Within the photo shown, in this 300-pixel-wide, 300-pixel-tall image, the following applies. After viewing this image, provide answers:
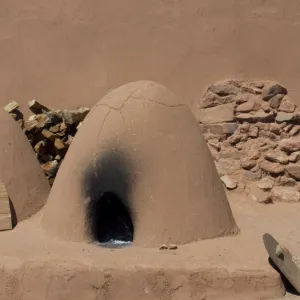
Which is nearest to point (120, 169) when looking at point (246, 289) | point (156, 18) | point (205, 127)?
point (246, 289)

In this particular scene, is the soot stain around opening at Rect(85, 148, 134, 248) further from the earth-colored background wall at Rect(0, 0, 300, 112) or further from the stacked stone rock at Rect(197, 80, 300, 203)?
the earth-colored background wall at Rect(0, 0, 300, 112)

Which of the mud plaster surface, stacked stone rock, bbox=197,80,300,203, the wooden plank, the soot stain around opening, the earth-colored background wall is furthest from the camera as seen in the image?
the earth-colored background wall

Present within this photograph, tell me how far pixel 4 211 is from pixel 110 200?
0.94 metres

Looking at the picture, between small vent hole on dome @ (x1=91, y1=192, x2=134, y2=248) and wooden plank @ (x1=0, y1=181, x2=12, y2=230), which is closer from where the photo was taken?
small vent hole on dome @ (x1=91, y1=192, x2=134, y2=248)

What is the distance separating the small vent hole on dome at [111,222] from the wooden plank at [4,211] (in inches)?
30.9

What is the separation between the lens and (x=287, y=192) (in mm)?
5906

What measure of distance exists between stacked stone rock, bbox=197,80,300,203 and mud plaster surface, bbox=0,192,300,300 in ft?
7.83

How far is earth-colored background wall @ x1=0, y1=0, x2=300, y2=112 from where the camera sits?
20.9 ft

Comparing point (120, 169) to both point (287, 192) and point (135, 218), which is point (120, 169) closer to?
point (135, 218)

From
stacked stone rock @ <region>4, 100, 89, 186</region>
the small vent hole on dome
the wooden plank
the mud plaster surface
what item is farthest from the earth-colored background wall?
the mud plaster surface

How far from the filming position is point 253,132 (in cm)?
620

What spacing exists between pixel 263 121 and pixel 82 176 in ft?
9.47

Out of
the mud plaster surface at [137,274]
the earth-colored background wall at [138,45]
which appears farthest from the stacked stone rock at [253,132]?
the mud plaster surface at [137,274]

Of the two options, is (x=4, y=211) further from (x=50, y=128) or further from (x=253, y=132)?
(x=253, y=132)
